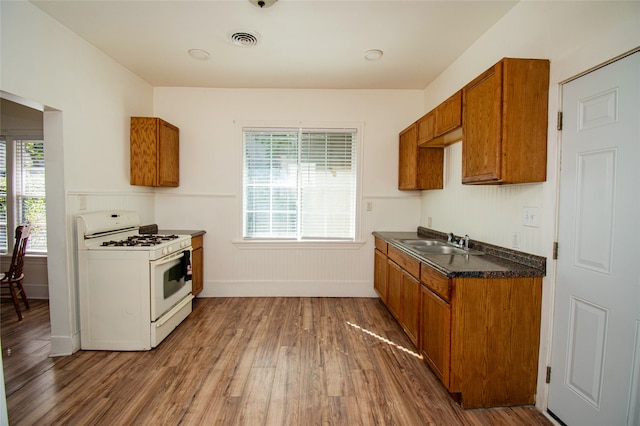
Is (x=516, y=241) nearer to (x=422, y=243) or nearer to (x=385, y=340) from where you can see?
(x=422, y=243)

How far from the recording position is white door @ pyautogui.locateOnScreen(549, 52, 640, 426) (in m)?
1.34

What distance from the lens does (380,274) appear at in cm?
340

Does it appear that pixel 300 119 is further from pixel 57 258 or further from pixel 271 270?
pixel 57 258

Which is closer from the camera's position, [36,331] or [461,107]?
[461,107]

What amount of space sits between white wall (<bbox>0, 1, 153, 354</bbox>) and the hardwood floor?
0.51 m

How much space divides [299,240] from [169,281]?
5.32 feet

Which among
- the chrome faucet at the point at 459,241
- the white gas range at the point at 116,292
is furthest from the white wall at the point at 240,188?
the white gas range at the point at 116,292

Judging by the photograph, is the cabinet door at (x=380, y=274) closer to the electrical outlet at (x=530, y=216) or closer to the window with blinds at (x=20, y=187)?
the electrical outlet at (x=530, y=216)

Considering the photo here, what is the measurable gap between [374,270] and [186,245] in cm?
238

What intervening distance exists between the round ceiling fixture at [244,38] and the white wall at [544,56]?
2036mm

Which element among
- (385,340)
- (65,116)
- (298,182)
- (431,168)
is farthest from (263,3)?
(385,340)

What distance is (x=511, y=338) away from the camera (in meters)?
1.79

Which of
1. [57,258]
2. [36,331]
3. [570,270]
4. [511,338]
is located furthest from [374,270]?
[36,331]

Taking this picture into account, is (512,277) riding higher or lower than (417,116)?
lower
